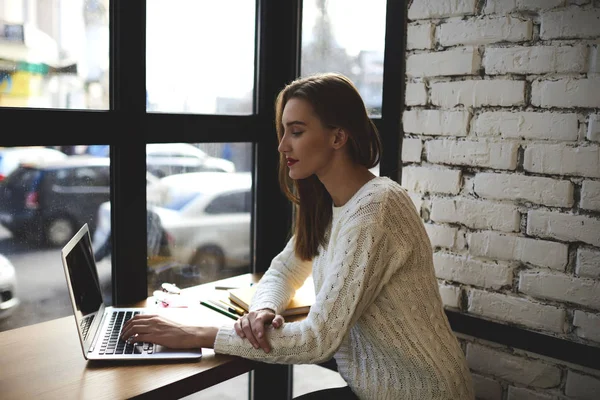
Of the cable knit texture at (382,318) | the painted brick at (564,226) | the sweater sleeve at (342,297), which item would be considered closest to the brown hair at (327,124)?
the cable knit texture at (382,318)

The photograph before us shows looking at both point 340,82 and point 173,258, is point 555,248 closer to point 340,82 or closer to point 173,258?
point 340,82

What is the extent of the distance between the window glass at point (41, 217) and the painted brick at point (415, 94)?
0.98 m

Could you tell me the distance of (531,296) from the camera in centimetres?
174

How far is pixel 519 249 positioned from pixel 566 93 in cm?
45

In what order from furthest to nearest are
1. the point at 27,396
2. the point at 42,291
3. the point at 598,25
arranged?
1. the point at 42,291
2. the point at 598,25
3. the point at 27,396

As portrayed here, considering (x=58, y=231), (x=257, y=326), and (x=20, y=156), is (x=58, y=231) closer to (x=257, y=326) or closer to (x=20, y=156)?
(x=20, y=156)

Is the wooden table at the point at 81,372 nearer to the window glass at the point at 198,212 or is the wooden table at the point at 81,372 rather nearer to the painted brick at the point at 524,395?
the window glass at the point at 198,212

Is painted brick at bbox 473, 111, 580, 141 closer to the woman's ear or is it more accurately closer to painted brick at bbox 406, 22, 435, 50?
painted brick at bbox 406, 22, 435, 50

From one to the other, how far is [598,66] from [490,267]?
2.07ft

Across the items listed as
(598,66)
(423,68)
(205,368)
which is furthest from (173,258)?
(598,66)

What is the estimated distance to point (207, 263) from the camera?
2.30 metres

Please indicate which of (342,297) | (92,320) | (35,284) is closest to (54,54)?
(35,284)

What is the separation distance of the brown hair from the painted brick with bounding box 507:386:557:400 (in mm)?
721

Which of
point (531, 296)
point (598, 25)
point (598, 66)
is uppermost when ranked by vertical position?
point (598, 25)
